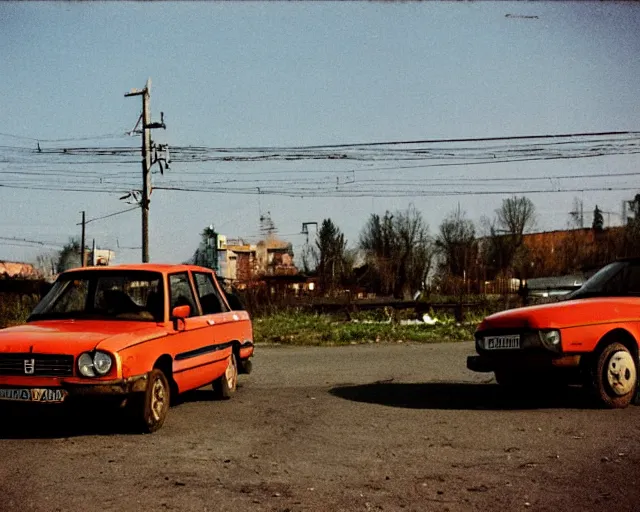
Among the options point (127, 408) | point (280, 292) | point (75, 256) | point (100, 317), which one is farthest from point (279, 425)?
point (75, 256)

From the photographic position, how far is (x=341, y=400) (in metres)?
9.91

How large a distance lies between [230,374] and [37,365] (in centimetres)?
338

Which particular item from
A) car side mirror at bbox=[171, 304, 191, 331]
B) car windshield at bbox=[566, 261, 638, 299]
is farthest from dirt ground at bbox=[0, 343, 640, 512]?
car windshield at bbox=[566, 261, 638, 299]

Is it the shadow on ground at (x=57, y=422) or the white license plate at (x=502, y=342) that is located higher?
the white license plate at (x=502, y=342)

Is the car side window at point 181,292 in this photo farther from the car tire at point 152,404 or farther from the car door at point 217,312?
the car tire at point 152,404

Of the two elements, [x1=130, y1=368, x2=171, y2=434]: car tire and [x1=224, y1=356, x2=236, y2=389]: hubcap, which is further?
[x1=224, y1=356, x2=236, y2=389]: hubcap

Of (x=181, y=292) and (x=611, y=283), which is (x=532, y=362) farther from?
(x=181, y=292)

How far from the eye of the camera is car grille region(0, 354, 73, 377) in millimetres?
7102

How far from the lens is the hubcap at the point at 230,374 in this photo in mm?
10086

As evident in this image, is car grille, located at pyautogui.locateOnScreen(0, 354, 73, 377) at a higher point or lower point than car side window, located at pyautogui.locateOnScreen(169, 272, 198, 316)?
lower

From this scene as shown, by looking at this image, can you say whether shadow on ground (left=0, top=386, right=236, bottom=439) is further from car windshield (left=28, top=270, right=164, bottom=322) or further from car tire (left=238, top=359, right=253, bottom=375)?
car tire (left=238, top=359, right=253, bottom=375)

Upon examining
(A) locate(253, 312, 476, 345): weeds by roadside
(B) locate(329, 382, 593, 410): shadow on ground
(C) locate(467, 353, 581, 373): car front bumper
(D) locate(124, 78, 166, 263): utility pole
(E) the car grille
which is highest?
(D) locate(124, 78, 166, 263): utility pole

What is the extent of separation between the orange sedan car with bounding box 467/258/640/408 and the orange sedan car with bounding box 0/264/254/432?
3.32 m

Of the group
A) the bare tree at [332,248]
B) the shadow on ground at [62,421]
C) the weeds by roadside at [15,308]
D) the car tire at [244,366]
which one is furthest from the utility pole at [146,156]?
the bare tree at [332,248]
